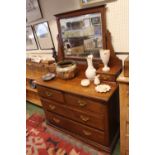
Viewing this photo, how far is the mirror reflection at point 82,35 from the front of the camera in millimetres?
1578

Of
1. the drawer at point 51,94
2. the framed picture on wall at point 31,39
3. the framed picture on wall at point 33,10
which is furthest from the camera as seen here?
the framed picture on wall at point 31,39

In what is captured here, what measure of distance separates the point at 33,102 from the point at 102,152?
1678 mm

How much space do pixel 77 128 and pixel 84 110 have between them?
35 centimetres

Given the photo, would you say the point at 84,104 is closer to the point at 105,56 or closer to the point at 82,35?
the point at 105,56

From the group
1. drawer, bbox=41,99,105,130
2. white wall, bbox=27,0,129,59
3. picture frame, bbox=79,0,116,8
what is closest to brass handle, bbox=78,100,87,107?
drawer, bbox=41,99,105,130

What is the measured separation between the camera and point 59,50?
6.59 feet

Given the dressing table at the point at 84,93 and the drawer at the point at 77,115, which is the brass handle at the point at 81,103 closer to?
the dressing table at the point at 84,93

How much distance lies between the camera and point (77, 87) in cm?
148

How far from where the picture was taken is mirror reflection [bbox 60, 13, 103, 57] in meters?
1.58

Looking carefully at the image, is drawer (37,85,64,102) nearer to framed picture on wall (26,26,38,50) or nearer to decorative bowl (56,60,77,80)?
decorative bowl (56,60,77,80)

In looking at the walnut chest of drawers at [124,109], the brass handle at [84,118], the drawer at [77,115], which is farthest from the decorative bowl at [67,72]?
the walnut chest of drawers at [124,109]

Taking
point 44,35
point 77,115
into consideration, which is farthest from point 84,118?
point 44,35
